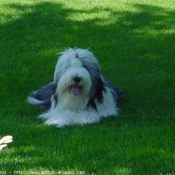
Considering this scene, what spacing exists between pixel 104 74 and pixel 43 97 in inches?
78.3

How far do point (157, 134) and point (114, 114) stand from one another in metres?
1.17

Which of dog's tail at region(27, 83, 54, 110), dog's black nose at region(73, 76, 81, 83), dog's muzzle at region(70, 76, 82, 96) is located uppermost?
dog's black nose at region(73, 76, 81, 83)

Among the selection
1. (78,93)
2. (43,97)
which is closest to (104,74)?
(43,97)

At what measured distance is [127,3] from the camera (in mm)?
16391

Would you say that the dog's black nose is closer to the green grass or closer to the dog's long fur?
the dog's long fur

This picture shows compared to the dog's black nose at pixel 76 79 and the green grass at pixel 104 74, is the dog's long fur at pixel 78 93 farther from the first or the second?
the green grass at pixel 104 74

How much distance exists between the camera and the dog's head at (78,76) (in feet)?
28.3

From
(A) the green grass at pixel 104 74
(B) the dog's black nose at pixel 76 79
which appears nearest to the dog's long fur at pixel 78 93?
(B) the dog's black nose at pixel 76 79

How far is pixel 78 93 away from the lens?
872 centimetres

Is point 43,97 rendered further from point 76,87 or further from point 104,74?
point 104,74

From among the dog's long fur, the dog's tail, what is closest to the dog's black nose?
the dog's long fur

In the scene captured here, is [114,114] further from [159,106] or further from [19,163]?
[19,163]

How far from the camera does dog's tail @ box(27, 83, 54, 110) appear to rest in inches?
375

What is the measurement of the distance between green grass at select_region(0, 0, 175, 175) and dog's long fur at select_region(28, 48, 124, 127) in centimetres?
20
